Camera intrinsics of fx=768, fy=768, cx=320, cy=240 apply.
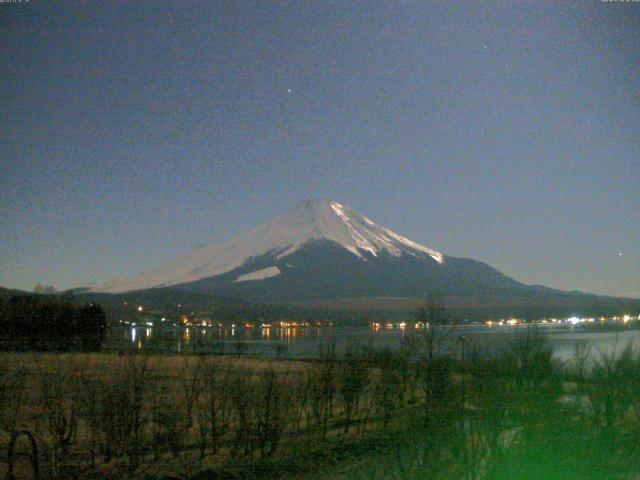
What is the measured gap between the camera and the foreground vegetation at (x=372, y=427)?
21.3 feet

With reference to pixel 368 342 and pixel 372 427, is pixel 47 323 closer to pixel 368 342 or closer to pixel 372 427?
pixel 368 342

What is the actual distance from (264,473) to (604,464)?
5789mm

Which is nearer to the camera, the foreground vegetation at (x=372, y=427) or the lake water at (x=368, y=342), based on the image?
the foreground vegetation at (x=372, y=427)

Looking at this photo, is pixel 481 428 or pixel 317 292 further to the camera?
pixel 317 292

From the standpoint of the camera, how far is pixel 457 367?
16.3 meters

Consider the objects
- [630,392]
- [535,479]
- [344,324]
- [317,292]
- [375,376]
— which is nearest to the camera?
[535,479]

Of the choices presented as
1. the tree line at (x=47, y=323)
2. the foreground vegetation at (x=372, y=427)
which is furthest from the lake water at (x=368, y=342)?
the tree line at (x=47, y=323)

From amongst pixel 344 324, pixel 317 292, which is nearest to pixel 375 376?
pixel 344 324

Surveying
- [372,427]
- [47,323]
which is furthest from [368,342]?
[47,323]

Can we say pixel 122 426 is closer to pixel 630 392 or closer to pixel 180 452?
pixel 180 452

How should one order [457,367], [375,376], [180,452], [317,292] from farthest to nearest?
[317,292] < [375,376] < [457,367] < [180,452]

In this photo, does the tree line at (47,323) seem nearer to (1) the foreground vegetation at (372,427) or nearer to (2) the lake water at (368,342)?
(2) the lake water at (368,342)

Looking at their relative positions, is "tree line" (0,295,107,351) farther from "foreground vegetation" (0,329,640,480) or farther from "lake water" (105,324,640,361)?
"foreground vegetation" (0,329,640,480)

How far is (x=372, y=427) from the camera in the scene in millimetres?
16656
